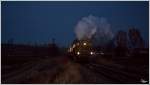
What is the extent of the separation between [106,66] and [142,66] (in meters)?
0.56

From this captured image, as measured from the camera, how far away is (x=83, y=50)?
5.41 m

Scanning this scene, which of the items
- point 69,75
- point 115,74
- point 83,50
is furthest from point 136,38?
point 69,75

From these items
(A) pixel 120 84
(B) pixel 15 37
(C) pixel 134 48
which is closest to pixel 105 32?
(C) pixel 134 48

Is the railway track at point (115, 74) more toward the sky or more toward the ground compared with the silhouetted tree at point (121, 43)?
more toward the ground

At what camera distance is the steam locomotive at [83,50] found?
17.0 feet

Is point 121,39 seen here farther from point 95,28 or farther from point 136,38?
point 95,28

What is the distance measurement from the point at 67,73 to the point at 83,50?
0.54m

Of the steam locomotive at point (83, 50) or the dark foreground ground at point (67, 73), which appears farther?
the steam locomotive at point (83, 50)

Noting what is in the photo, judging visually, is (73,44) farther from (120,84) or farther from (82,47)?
(120,84)

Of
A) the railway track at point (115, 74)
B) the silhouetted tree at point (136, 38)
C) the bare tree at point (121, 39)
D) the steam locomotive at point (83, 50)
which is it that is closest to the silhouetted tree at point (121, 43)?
the bare tree at point (121, 39)

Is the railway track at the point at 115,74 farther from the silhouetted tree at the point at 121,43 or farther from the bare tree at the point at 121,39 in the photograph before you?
the bare tree at the point at 121,39

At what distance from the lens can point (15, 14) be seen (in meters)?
5.01

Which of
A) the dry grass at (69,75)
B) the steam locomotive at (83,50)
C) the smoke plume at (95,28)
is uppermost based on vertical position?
the smoke plume at (95,28)

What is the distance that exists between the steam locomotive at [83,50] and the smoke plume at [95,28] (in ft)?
0.42
